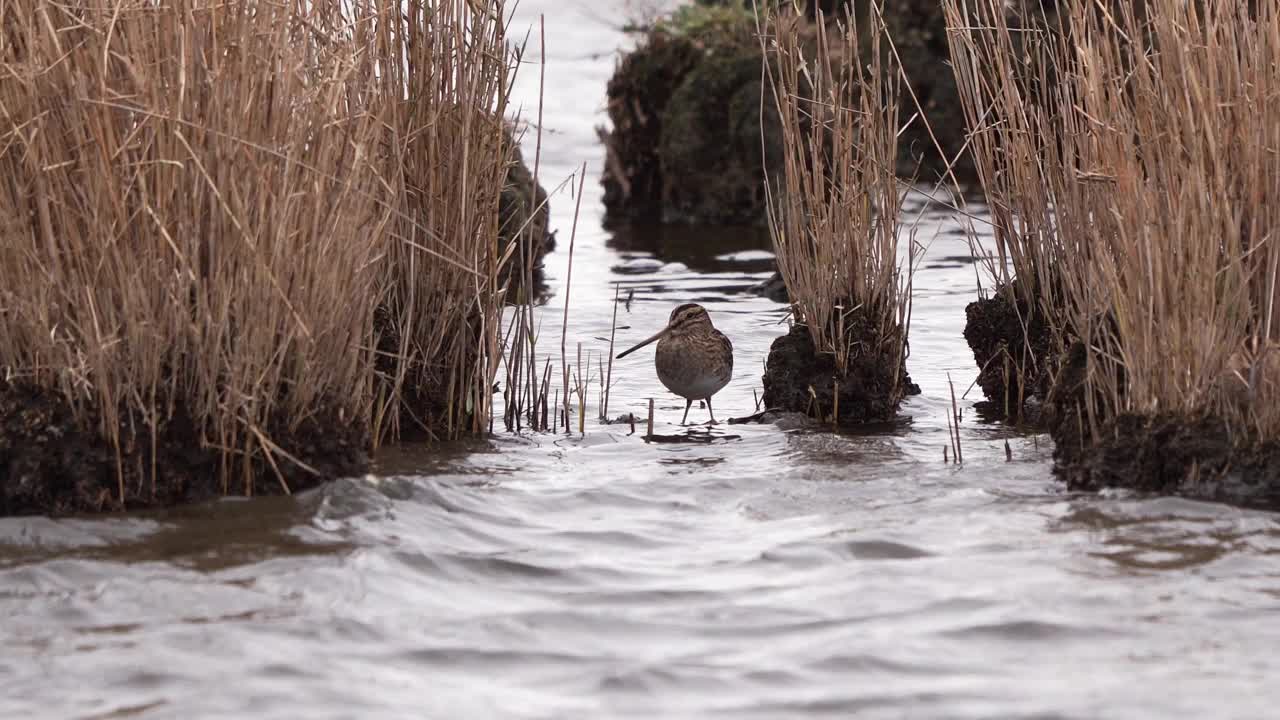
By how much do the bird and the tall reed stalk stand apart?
1.67 ft

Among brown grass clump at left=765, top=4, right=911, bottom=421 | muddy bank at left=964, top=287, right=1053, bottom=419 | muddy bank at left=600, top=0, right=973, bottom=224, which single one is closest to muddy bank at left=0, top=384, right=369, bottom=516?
brown grass clump at left=765, top=4, right=911, bottom=421

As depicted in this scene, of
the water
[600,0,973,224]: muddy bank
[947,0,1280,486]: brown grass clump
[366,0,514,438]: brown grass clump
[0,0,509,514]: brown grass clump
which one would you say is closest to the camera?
the water

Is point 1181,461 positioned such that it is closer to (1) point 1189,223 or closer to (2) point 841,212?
(1) point 1189,223

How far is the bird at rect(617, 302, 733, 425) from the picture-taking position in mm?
8156

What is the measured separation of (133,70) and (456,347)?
2.33 meters

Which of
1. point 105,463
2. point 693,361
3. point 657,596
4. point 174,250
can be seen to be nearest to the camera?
point 657,596

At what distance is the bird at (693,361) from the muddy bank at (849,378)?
405 mm

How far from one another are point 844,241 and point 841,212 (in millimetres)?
173

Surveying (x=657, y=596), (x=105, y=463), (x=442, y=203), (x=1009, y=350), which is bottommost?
(x=657, y=596)

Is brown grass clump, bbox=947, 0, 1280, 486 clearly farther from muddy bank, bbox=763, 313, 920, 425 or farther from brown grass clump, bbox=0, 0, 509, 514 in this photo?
brown grass clump, bbox=0, 0, 509, 514

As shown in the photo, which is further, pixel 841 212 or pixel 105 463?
pixel 841 212

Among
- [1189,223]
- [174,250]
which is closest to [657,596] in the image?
[174,250]

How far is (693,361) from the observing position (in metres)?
8.14

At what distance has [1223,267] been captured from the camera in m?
5.71
